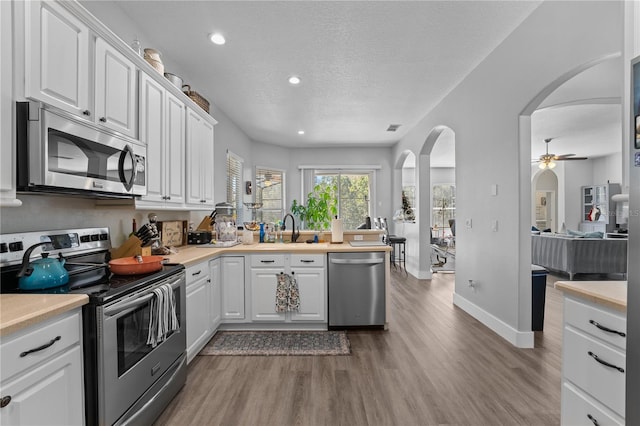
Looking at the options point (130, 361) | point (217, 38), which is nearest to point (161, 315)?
point (130, 361)

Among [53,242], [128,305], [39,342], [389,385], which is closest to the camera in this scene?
[39,342]

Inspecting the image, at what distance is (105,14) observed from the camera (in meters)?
2.32

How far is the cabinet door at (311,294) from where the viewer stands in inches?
129

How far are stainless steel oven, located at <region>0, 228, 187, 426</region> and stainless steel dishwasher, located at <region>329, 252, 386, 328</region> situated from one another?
1.57 meters

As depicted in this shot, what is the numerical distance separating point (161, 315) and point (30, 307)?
736 millimetres

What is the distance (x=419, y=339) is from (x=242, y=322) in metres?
1.83

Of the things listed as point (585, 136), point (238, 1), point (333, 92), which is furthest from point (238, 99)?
point (585, 136)

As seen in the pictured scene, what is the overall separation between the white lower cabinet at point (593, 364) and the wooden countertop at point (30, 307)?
2.24 meters

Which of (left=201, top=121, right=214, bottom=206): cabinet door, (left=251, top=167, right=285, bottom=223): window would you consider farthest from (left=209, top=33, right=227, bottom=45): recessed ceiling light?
(left=251, top=167, right=285, bottom=223): window

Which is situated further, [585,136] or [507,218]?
[585,136]

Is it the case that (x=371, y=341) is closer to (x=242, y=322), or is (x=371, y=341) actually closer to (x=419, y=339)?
(x=419, y=339)

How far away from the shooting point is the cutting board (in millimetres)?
3102

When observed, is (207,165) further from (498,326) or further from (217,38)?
(498,326)

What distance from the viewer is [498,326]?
124 inches
